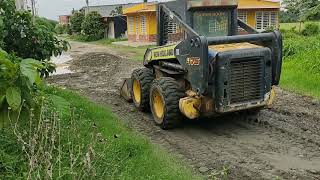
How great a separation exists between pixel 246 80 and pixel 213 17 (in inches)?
60.6

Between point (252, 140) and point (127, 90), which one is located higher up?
point (127, 90)

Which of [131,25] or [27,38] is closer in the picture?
[27,38]

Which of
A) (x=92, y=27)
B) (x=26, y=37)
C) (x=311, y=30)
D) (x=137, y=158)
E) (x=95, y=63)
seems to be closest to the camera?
(x=137, y=158)

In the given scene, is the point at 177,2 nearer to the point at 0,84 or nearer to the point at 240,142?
the point at 240,142

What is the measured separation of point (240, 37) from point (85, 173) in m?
4.32

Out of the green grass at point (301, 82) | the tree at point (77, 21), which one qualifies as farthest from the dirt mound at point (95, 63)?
the tree at point (77, 21)

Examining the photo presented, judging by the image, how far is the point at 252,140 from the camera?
7422mm

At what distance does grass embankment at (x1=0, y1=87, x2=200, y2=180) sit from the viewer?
4.56 m

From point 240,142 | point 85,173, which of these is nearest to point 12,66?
point 85,173

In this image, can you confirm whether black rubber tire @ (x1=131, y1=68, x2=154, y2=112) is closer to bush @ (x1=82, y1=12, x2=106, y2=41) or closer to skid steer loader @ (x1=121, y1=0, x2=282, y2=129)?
skid steer loader @ (x1=121, y1=0, x2=282, y2=129)

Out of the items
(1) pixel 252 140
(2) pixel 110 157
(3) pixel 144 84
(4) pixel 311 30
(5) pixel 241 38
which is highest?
(5) pixel 241 38

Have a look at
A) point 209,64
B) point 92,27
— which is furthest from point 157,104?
point 92,27

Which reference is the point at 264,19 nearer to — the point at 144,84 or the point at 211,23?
the point at 144,84

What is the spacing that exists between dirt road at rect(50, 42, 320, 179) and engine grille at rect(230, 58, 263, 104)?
2.19 feet
